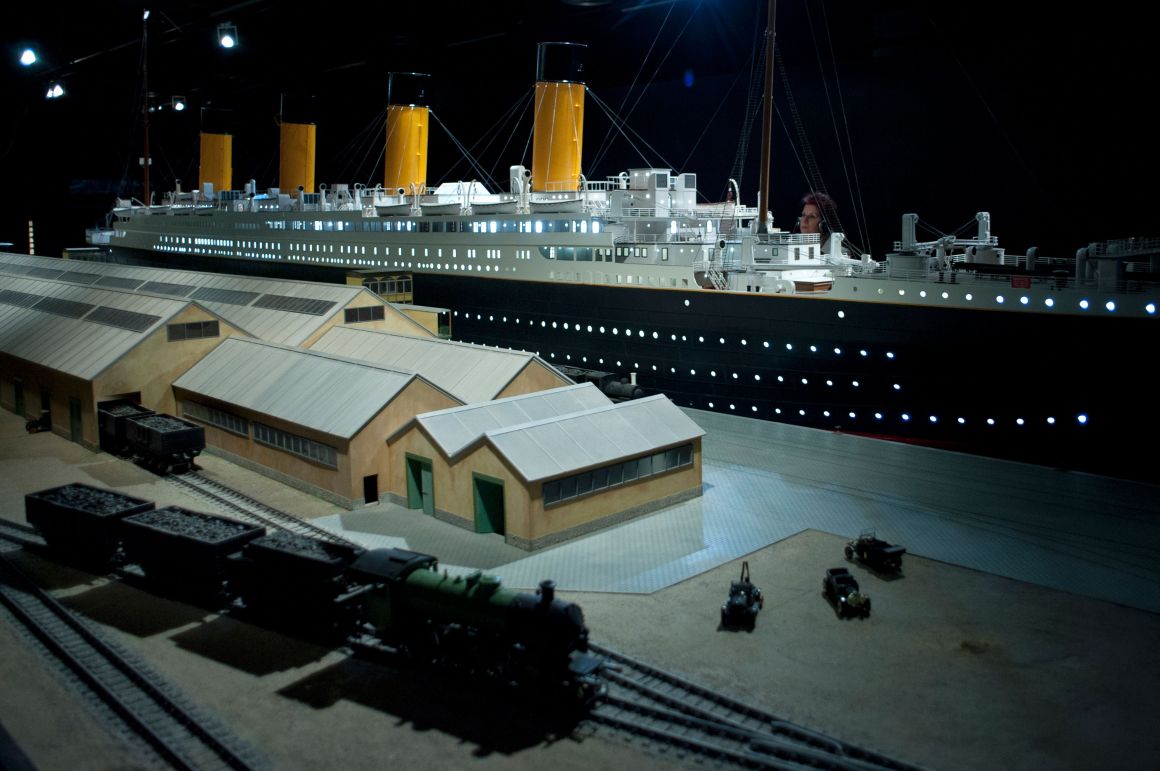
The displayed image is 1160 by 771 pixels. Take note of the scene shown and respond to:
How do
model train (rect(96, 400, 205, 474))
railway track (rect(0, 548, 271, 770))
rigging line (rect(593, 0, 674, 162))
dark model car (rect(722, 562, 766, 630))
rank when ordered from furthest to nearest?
rigging line (rect(593, 0, 674, 162)) → model train (rect(96, 400, 205, 474)) → dark model car (rect(722, 562, 766, 630)) → railway track (rect(0, 548, 271, 770))

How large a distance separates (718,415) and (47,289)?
851 inches

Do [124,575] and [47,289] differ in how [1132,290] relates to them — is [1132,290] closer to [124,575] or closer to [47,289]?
[124,575]

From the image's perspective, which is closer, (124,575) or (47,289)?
(124,575)

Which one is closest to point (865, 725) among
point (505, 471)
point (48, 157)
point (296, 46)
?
point (505, 471)

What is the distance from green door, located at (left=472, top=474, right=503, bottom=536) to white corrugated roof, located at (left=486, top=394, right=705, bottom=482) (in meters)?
0.83

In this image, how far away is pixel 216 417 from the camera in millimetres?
20109

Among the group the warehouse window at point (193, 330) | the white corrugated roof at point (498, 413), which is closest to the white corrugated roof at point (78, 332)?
the warehouse window at point (193, 330)

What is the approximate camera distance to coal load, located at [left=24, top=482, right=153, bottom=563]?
13039 millimetres

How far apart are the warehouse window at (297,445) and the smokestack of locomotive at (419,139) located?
545 inches

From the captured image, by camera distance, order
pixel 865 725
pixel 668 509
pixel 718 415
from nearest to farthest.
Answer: pixel 865 725, pixel 668 509, pixel 718 415

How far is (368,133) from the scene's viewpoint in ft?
142

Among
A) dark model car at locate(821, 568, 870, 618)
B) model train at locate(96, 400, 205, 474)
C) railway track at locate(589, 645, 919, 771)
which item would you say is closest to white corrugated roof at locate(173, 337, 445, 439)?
model train at locate(96, 400, 205, 474)

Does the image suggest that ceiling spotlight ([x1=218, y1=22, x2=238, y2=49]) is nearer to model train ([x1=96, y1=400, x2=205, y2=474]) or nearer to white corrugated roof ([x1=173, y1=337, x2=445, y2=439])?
white corrugated roof ([x1=173, y1=337, x2=445, y2=439])

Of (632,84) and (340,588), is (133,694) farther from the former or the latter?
(632,84)
